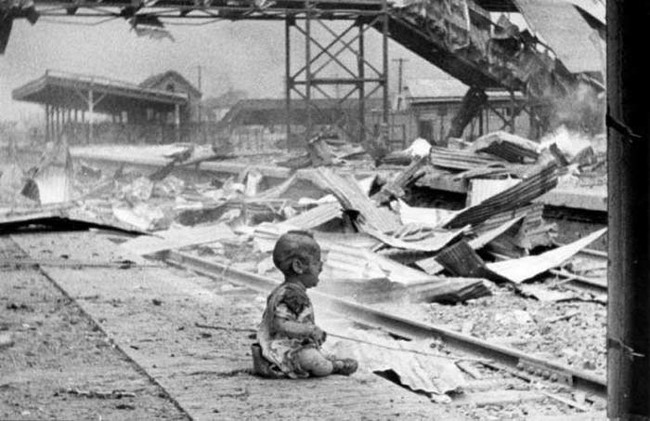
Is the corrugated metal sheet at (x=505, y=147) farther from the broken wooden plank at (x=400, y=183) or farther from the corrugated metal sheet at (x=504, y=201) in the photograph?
the corrugated metal sheet at (x=504, y=201)

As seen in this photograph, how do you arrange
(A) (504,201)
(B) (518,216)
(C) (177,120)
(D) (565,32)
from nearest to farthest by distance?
(B) (518,216) < (A) (504,201) < (D) (565,32) < (C) (177,120)

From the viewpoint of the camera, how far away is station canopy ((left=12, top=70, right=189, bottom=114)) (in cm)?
4206

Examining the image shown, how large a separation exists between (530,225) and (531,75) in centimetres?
1492

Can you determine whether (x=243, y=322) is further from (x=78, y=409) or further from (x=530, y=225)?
(x=530, y=225)

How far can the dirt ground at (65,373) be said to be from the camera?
5.00 meters

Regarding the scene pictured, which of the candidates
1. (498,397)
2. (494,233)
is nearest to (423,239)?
(494,233)

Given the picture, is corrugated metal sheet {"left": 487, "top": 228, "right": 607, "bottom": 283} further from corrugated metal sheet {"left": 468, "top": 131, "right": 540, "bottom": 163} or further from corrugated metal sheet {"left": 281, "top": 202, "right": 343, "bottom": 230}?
corrugated metal sheet {"left": 468, "top": 131, "right": 540, "bottom": 163}

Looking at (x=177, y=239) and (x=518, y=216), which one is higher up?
(x=518, y=216)

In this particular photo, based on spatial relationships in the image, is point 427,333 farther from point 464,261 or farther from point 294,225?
point 294,225

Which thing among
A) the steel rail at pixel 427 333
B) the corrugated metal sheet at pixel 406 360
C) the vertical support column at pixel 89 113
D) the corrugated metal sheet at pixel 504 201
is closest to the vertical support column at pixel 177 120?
the vertical support column at pixel 89 113

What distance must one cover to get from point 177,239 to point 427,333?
6556mm

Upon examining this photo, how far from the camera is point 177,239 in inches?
567

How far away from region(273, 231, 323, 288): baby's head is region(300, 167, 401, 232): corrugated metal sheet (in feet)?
27.1

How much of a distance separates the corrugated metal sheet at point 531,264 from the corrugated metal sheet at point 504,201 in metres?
1.45
